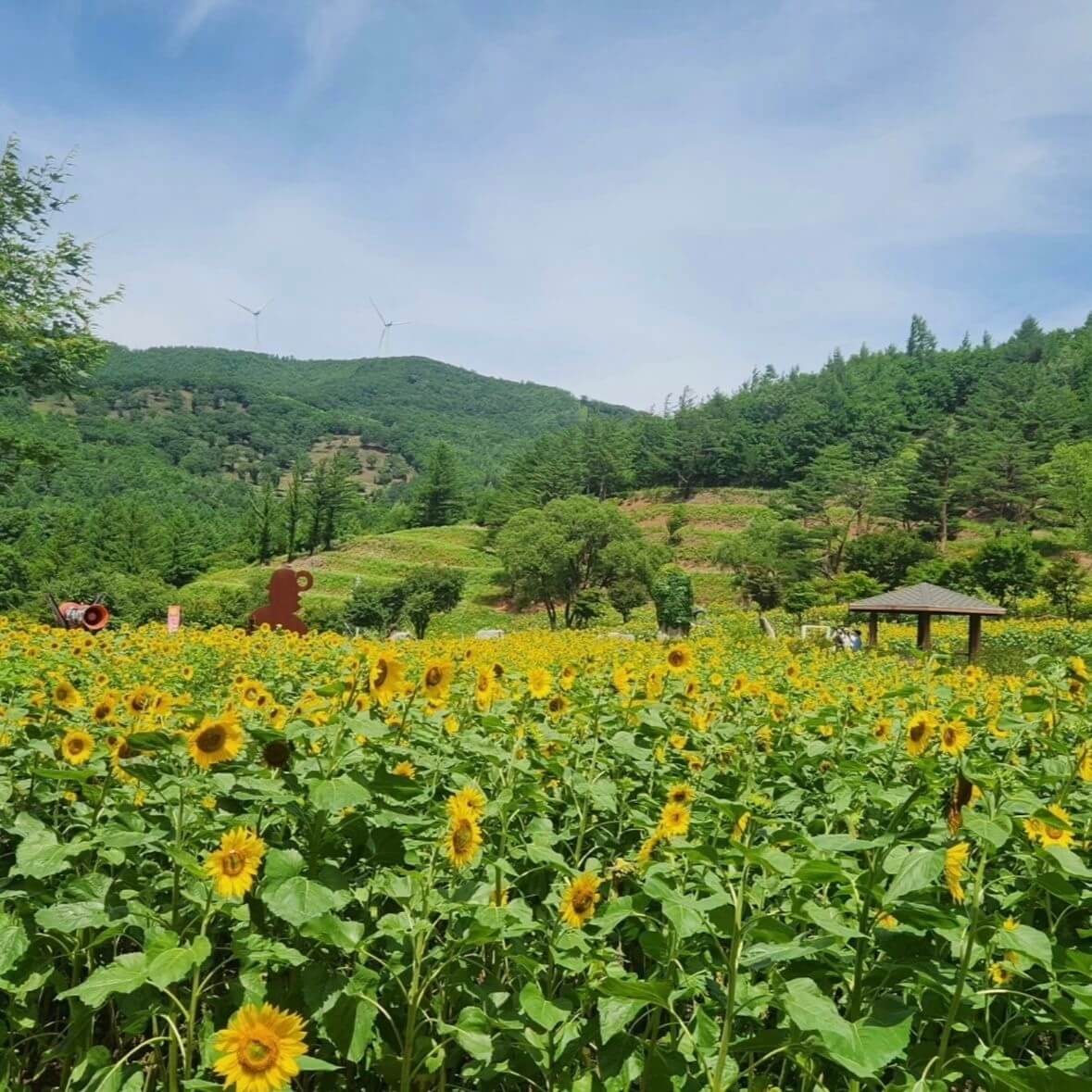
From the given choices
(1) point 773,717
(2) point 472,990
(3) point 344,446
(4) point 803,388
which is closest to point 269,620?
(1) point 773,717

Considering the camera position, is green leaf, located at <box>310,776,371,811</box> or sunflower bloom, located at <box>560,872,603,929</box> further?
sunflower bloom, located at <box>560,872,603,929</box>

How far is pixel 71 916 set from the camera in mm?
1377

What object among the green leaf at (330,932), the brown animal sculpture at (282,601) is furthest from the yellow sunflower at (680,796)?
the brown animal sculpture at (282,601)

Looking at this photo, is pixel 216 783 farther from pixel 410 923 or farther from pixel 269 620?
pixel 269 620

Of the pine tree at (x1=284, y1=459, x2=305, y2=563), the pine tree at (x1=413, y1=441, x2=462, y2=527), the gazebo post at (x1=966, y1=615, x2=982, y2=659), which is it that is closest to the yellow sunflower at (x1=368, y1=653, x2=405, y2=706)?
the gazebo post at (x1=966, y1=615, x2=982, y2=659)

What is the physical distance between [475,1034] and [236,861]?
18.0 inches

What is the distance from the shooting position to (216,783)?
154cm

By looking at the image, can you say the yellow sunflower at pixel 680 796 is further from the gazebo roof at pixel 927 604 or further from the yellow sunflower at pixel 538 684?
the gazebo roof at pixel 927 604

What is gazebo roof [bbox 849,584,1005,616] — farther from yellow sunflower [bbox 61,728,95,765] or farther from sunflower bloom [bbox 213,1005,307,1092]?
sunflower bloom [bbox 213,1005,307,1092]

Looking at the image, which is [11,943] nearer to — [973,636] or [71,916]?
[71,916]

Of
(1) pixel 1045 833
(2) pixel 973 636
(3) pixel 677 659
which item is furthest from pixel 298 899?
(2) pixel 973 636

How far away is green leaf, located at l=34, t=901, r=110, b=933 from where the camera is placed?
4.39ft

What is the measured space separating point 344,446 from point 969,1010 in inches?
5790

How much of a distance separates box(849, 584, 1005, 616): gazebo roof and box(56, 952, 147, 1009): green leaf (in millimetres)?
13251
